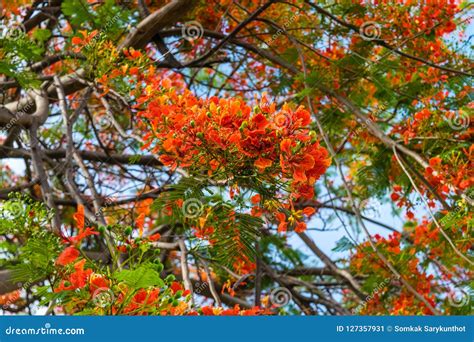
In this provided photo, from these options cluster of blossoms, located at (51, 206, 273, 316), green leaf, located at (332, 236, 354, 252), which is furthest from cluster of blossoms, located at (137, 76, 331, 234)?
green leaf, located at (332, 236, 354, 252)

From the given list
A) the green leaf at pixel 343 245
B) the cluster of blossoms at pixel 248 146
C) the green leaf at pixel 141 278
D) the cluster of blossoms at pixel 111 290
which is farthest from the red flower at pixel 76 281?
the green leaf at pixel 343 245

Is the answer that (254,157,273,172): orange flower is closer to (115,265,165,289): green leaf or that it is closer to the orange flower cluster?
the orange flower cluster

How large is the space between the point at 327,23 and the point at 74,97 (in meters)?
2.39

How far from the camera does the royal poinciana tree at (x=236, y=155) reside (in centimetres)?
206

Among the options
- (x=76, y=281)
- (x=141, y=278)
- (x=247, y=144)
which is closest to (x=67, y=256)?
(x=76, y=281)

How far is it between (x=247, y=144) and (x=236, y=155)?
8 centimetres

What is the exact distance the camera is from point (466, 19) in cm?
443

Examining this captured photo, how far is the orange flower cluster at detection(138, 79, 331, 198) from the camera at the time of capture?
2061 millimetres

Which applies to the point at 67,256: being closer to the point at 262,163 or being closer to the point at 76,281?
the point at 76,281

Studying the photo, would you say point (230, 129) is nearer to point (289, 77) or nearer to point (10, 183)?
point (289, 77)

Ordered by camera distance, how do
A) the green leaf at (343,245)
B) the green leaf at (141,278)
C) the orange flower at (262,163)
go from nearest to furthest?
1. the green leaf at (141,278)
2. the orange flower at (262,163)
3. the green leaf at (343,245)

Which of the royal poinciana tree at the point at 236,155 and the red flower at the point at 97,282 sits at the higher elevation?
the royal poinciana tree at the point at 236,155

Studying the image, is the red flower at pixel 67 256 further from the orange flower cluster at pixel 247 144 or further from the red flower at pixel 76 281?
the orange flower cluster at pixel 247 144

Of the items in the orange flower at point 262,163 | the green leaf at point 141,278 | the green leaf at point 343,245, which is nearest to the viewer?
the green leaf at point 141,278
